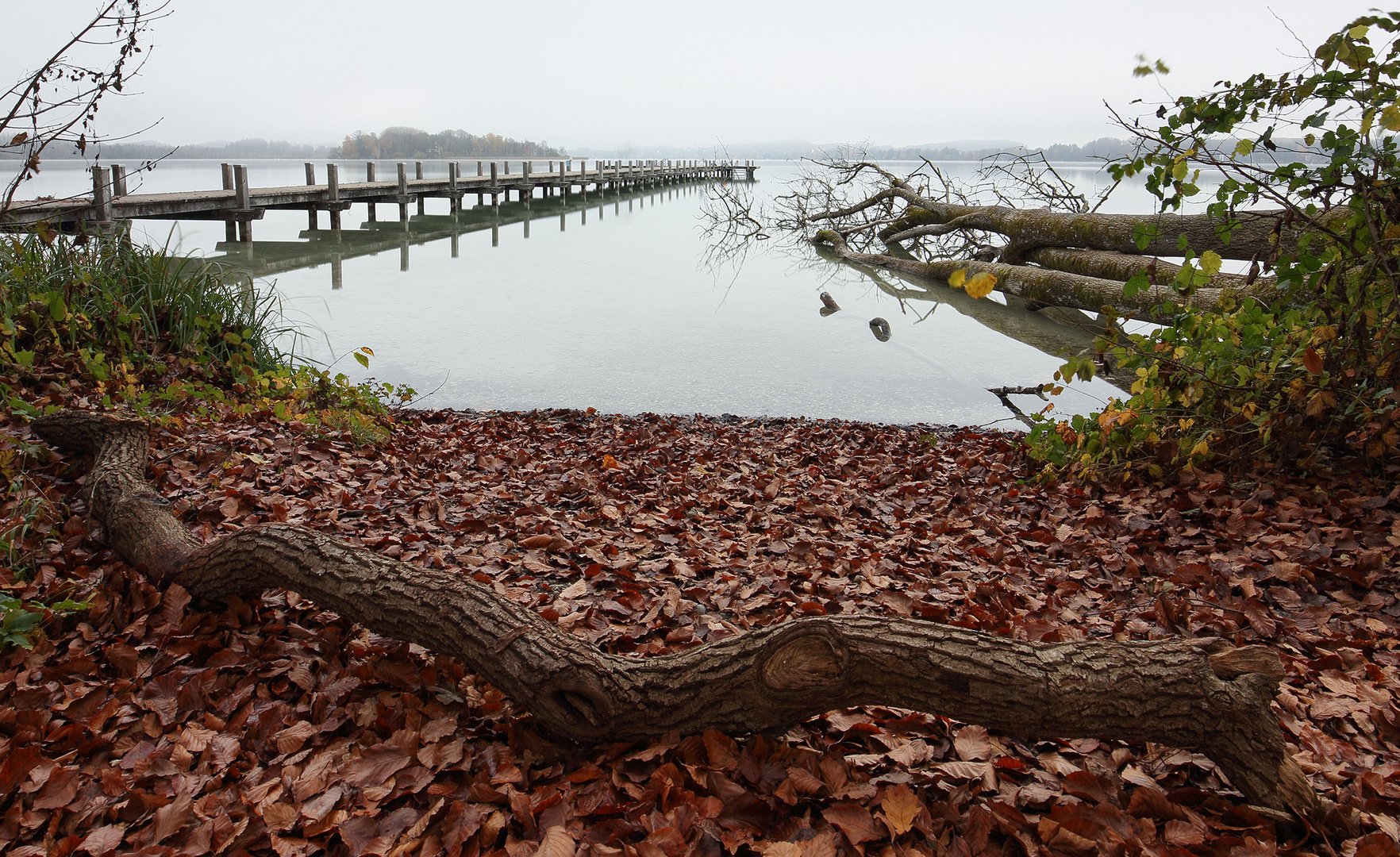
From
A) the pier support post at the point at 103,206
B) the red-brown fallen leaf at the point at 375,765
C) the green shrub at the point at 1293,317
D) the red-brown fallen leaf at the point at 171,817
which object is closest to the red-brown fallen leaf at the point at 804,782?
the red-brown fallen leaf at the point at 375,765

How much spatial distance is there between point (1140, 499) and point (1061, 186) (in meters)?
12.1

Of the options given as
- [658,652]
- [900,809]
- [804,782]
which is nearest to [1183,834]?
[900,809]

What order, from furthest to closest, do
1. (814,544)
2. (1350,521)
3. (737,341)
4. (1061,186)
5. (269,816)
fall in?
(1061,186) → (737,341) → (814,544) → (1350,521) → (269,816)

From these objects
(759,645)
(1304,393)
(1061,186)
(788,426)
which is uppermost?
(1061,186)

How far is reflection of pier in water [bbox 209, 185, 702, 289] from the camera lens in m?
13.9

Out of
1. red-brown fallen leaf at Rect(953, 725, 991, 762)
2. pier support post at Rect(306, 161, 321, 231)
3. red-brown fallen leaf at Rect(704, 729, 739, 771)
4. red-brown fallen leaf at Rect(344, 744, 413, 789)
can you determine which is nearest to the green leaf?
red-brown fallen leaf at Rect(953, 725, 991, 762)

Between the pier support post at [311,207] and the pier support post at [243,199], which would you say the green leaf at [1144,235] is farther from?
the pier support post at [311,207]

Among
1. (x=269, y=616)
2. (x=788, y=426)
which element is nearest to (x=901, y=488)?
(x=788, y=426)

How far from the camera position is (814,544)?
12.0 feet

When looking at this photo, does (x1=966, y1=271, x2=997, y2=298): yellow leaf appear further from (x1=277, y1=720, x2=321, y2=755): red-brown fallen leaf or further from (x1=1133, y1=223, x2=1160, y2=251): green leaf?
(x1=1133, y1=223, x2=1160, y2=251): green leaf

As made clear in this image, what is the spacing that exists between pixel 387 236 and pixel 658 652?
18.8 meters

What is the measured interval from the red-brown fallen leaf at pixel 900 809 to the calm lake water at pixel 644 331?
5.24m

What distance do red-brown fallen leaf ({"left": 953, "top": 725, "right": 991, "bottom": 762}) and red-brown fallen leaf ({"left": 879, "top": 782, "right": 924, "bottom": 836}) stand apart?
0.86 ft

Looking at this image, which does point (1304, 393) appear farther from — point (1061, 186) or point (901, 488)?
point (1061, 186)
